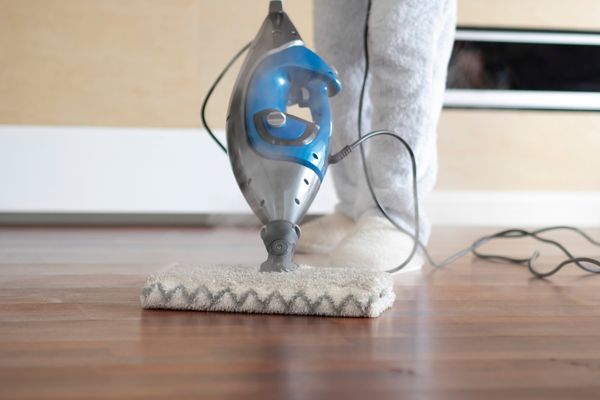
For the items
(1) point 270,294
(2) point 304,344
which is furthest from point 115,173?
(2) point 304,344

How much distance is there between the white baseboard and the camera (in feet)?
6.60

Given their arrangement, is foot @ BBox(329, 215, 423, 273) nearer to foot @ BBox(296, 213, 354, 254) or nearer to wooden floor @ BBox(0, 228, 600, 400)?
wooden floor @ BBox(0, 228, 600, 400)

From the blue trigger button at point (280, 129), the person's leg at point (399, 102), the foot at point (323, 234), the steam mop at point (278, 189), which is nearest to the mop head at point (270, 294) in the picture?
the steam mop at point (278, 189)

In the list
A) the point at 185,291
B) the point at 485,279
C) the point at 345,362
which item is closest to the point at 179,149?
the point at 485,279

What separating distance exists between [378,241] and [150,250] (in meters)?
0.49

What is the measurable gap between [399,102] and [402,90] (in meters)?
0.02

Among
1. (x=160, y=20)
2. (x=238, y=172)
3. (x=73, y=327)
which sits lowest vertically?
(x=73, y=327)

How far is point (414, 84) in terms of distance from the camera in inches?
49.8

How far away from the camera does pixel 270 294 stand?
88cm

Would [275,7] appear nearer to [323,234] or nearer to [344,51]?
[344,51]

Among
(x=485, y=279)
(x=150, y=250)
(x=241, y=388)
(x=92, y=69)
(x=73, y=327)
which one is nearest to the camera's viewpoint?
(x=241, y=388)

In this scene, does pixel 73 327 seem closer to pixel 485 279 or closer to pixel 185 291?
pixel 185 291

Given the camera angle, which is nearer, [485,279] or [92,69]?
[485,279]

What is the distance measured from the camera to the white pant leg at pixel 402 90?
1246mm
